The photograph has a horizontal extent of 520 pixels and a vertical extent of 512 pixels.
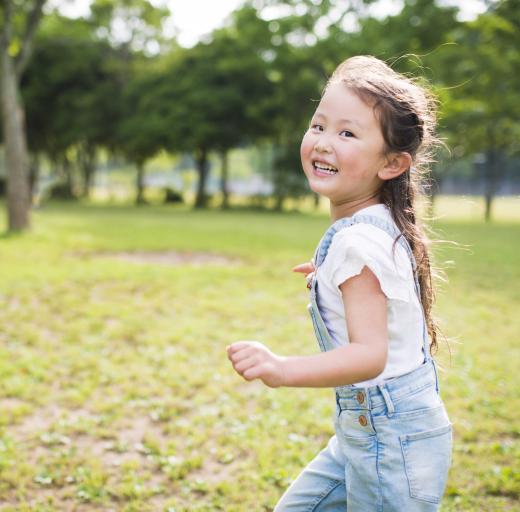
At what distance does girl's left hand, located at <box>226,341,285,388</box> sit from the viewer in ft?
4.54

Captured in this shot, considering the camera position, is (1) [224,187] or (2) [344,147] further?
(1) [224,187]

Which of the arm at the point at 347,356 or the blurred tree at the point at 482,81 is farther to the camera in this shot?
the blurred tree at the point at 482,81

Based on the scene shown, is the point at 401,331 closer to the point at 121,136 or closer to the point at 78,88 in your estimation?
the point at 121,136

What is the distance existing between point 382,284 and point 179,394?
3006mm

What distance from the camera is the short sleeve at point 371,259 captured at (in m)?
1.46

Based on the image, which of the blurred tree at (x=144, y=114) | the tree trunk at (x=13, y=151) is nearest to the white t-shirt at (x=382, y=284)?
the tree trunk at (x=13, y=151)

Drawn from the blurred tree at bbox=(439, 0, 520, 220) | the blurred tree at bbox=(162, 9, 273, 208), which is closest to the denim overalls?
the blurred tree at bbox=(439, 0, 520, 220)

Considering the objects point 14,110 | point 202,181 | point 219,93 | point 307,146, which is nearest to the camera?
point 307,146

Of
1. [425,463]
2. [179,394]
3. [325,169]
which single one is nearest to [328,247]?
[325,169]

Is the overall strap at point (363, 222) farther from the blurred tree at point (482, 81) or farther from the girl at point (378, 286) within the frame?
the blurred tree at point (482, 81)

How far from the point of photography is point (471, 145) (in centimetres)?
2938

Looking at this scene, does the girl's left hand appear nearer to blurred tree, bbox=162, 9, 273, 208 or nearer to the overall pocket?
the overall pocket

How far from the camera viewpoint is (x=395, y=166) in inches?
65.6

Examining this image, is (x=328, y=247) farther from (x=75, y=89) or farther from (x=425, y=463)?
(x=75, y=89)
